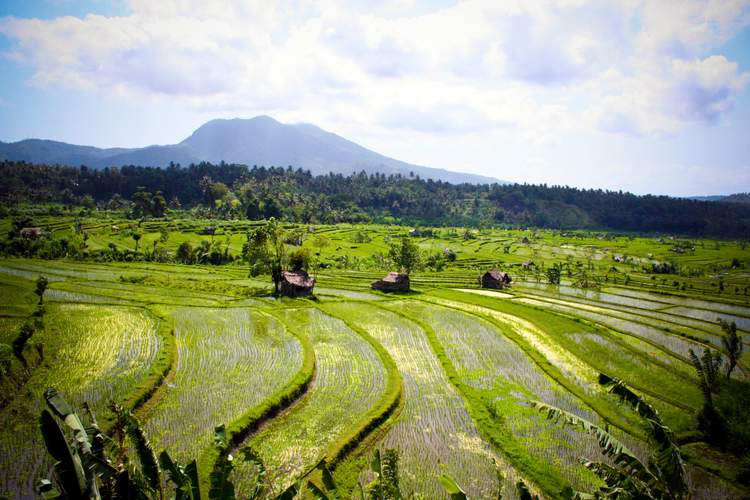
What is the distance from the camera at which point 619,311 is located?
45.5 metres

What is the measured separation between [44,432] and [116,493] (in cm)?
271

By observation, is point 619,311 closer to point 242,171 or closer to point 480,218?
point 480,218

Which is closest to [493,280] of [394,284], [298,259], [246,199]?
[394,284]

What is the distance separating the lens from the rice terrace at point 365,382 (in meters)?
14.9

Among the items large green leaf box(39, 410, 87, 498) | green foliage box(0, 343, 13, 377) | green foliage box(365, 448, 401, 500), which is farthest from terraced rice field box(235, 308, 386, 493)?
green foliage box(0, 343, 13, 377)

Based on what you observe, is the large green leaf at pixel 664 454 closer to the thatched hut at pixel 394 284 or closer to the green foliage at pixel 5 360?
the green foliage at pixel 5 360

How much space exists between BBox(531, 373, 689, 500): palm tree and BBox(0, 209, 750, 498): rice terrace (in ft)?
0.27

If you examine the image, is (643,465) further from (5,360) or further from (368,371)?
(5,360)

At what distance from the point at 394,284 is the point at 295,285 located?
13.2 meters

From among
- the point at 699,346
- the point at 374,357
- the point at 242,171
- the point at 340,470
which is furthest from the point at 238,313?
the point at 242,171

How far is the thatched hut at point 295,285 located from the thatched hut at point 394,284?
10188 mm

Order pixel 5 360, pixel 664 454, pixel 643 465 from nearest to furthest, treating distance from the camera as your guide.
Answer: pixel 664 454 < pixel 643 465 < pixel 5 360

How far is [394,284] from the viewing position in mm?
51875

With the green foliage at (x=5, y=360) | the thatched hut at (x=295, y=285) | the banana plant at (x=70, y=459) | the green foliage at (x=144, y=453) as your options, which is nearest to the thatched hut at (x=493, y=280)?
the thatched hut at (x=295, y=285)
